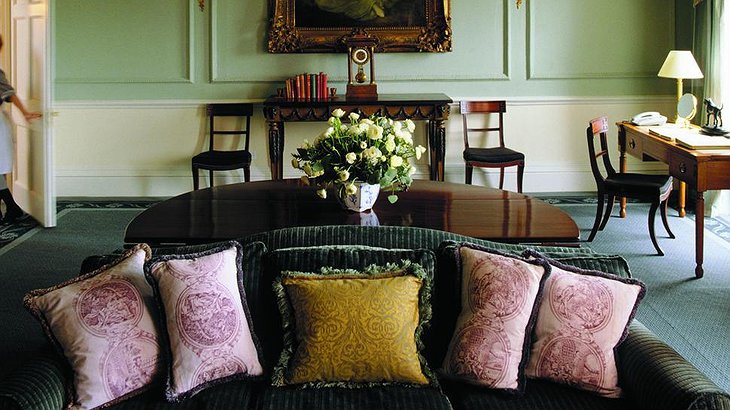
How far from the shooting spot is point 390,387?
2328 millimetres

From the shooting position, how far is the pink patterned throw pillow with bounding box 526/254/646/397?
2.29m

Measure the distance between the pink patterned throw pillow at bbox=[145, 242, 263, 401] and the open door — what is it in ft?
11.8

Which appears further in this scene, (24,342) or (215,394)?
(24,342)

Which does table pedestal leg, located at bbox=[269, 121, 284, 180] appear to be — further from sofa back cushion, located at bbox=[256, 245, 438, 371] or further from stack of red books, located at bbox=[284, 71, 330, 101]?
sofa back cushion, located at bbox=[256, 245, 438, 371]

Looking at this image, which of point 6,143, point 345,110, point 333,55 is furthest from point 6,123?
point 333,55

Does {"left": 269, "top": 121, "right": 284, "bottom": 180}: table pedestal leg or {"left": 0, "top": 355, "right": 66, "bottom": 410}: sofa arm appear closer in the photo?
{"left": 0, "top": 355, "right": 66, "bottom": 410}: sofa arm

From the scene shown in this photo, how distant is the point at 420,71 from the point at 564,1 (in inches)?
46.0

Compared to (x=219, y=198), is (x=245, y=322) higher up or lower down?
lower down

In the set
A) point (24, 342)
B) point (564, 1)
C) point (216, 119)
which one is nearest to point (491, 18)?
Result: point (564, 1)

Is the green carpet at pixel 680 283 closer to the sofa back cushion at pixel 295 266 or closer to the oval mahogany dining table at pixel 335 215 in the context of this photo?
the oval mahogany dining table at pixel 335 215

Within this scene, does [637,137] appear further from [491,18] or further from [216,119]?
[216,119]

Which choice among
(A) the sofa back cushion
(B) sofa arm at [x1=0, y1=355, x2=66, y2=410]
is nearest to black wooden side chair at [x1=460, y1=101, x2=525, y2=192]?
(A) the sofa back cushion

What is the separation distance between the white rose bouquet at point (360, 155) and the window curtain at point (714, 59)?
11.2 feet

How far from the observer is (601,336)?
2.30m
